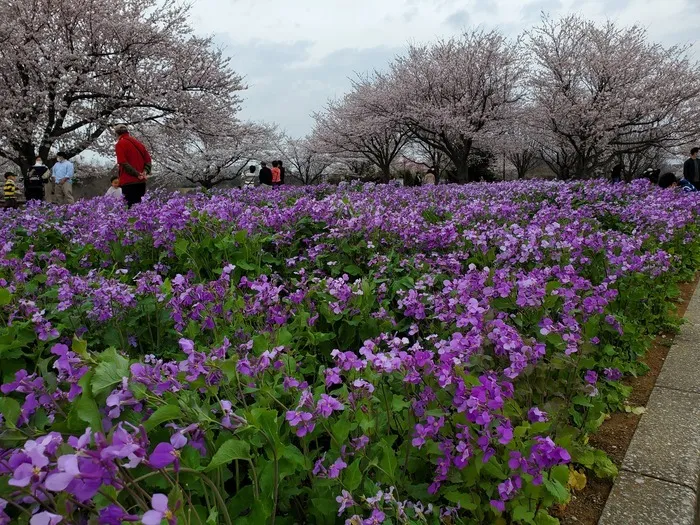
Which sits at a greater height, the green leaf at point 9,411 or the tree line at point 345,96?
the tree line at point 345,96

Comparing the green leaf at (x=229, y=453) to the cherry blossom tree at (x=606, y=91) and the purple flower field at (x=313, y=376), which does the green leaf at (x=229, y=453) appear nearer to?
the purple flower field at (x=313, y=376)

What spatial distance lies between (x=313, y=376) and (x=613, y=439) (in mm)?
1515

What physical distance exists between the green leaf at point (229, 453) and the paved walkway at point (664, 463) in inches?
56.9

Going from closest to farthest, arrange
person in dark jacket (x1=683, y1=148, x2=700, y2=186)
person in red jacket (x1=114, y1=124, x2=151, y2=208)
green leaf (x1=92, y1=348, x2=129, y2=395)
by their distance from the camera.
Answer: green leaf (x1=92, y1=348, x2=129, y2=395) < person in red jacket (x1=114, y1=124, x2=151, y2=208) < person in dark jacket (x1=683, y1=148, x2=700, y2=186)

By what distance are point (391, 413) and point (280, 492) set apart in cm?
48

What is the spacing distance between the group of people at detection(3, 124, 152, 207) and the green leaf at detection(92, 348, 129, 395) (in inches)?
286

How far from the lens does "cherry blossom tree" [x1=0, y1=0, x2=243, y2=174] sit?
16406 mm

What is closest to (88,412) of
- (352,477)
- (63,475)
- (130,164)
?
(63,475)

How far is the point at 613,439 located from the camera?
244 centimetres

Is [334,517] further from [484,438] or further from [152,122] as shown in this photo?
[152,122]

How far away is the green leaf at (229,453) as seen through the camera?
1.11 meters

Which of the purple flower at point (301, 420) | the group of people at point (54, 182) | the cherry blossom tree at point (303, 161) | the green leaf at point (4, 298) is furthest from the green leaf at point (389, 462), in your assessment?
the cherry blossom tree at point (303, 161)

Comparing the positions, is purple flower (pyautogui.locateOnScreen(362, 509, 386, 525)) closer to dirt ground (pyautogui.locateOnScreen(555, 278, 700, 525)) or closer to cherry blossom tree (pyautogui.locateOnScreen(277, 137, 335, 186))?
dirt ground (pyautogui.locateOnScreen(555, 278, 700, 525))

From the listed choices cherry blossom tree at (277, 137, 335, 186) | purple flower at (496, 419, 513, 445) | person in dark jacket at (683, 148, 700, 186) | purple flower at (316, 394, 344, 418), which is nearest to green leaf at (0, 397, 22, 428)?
purple flower at (316, 394, 344, 418)
